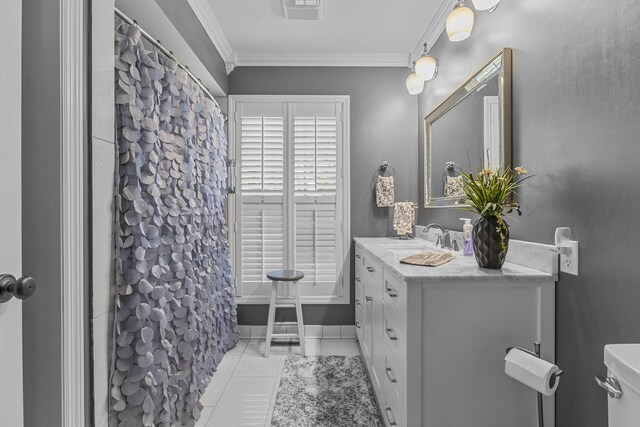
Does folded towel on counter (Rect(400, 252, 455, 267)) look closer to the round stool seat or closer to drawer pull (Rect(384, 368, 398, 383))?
drawer pull (Rect(384, 368, 398, 383))

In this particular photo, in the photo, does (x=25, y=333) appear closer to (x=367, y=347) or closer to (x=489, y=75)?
(x=367, y=347)

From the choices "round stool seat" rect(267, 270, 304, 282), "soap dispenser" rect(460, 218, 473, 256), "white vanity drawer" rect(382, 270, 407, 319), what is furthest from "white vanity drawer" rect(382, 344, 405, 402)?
"round stool seat" rect(267, 270, 304, 282)

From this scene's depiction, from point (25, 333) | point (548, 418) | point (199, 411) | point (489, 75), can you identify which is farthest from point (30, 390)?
point (489, 75)

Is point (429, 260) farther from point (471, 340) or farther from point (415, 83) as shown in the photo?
point (415, 83)

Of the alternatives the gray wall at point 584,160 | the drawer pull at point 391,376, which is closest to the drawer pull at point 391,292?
the drawer pull at point 391,376

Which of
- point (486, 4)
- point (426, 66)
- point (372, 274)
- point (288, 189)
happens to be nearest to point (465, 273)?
point (372, 274)

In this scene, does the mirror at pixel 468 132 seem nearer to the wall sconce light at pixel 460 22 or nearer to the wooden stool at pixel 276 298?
the wall sconce light at pixel 460 22

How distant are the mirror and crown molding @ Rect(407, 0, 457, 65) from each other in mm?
556

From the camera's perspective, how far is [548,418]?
1.29 metres

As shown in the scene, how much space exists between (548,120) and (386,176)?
175 centimetres

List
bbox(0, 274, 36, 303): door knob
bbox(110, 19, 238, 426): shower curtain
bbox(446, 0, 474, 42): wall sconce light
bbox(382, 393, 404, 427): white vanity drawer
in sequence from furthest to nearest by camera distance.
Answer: bbox(446, 0, 474, 42): wall sconce light < bbox(382, 393, 404, 427): white vanity drawer < bbox(110, 19, 238, 426): shower curtain < bbox(0, 274, 36, 303): door knob

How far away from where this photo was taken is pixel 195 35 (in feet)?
7.41

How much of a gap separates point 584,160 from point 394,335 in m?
0.99

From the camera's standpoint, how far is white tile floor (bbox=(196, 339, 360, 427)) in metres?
1.93
